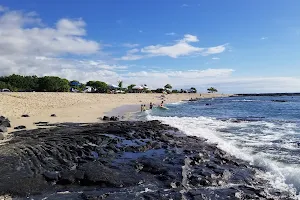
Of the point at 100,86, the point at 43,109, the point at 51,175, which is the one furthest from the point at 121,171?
the point at 100,86

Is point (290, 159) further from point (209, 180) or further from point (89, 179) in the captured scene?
point (89, 179)

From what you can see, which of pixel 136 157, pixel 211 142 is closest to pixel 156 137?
pixel 211 142

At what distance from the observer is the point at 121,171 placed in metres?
11.9

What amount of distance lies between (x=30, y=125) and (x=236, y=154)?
17.3 m

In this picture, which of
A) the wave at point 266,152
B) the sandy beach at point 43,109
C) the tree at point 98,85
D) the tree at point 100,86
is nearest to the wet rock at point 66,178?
the wave at point 266,152

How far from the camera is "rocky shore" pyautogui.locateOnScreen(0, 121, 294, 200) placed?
9633 mm

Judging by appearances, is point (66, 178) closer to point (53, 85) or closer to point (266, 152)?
point (266, 152)

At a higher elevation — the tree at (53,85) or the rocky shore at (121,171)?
the tree at (53,85)

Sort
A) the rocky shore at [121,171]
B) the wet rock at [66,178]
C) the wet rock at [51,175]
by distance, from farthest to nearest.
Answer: the wet rock at [51,175]
the wet rock at [66,178]
the rocky shore at [121,171]

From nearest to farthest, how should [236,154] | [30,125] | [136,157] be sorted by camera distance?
[136,157] < [236,154] < [30,125]

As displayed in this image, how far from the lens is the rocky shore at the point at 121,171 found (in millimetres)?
9633

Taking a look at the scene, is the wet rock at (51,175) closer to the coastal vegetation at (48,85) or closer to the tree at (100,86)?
the coastal vegetation at (48,85)

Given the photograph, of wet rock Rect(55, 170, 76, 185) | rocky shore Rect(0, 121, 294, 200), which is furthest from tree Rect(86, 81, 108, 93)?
wet rock Rect(55, 170, 76, 185)

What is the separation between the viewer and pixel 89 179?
10.7 m
